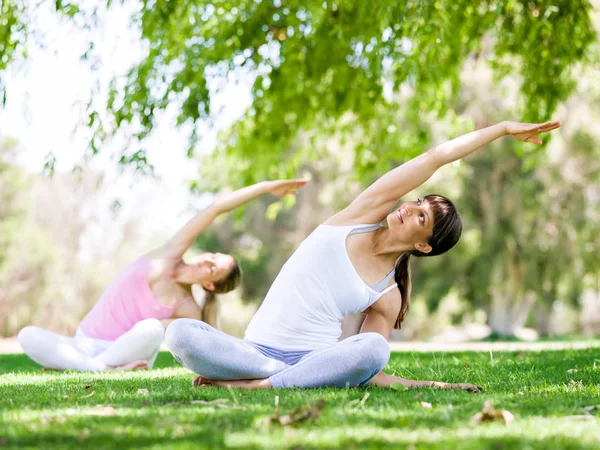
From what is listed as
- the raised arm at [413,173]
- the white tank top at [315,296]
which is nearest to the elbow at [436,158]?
the raised arm at [413,173]

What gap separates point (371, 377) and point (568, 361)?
8.66 feet

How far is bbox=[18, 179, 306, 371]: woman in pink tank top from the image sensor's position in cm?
539

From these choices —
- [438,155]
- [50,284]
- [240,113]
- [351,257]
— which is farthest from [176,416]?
[50,284]

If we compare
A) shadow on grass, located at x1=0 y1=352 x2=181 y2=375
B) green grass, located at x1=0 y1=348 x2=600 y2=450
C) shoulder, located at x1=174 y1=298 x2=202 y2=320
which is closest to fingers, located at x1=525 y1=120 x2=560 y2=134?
green grass, located at x1=0 y1=348 x2=600 y2=450

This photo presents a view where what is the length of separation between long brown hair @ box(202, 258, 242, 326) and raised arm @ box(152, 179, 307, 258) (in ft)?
1.27

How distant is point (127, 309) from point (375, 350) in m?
2.93

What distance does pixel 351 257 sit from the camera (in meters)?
3.72

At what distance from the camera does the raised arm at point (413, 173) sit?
3688 millimetres

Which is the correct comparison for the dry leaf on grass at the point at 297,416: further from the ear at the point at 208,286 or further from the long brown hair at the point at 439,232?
the ear at the point at 208,286

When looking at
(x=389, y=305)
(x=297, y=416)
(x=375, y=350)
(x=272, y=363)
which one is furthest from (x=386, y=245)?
(x=297, y=416)

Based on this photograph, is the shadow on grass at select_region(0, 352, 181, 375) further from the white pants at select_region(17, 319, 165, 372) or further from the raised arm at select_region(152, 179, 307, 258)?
the raised arm at select_region(152, 179, 307, 258)

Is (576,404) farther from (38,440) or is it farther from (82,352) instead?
(82,352)

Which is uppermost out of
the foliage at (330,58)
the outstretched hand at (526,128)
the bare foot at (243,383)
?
the foliage at (330,58)

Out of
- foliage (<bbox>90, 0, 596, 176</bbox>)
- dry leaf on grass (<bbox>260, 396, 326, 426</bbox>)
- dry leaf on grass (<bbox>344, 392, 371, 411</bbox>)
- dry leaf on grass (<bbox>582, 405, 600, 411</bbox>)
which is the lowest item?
dry leaf on grass (<bbox>582, 405, 600, 411</bbox>)
